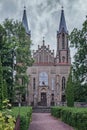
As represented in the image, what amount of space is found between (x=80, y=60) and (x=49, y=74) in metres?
34.4

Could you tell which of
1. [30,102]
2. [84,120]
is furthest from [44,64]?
[84,120]

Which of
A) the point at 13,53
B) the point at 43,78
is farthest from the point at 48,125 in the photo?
the point at 43,78

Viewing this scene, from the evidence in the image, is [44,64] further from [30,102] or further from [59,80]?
[30,102]

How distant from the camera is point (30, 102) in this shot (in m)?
68.6

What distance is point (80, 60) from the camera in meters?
38.2

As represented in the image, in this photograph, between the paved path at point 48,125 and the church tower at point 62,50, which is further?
the church tower at point 62,50

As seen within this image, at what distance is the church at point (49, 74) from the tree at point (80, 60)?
2970 centimetres

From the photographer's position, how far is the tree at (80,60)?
1481 inches

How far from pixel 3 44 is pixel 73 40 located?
843 cm

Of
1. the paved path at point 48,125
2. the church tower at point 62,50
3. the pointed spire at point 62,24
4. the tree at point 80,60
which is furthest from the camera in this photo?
the pointed spire at point 62,24

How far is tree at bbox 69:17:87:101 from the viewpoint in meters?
37.6

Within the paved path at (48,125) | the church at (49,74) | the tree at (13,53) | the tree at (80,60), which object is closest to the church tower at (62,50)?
the church at (49,74)

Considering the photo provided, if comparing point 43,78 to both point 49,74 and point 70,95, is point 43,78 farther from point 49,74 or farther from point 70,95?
point 70,95

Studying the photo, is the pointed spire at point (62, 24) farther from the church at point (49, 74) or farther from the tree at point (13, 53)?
the tree at point (13, 53)
